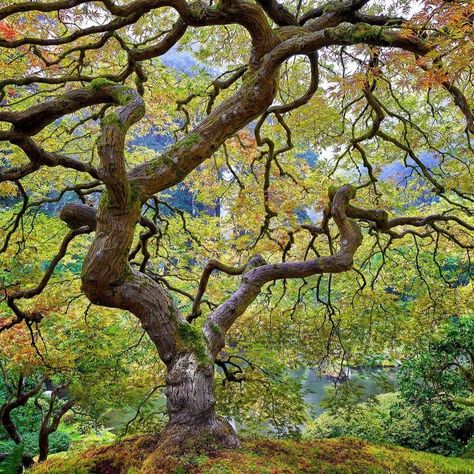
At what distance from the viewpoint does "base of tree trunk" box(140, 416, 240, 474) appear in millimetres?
2348

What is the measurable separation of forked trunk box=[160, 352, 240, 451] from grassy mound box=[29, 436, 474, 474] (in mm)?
119

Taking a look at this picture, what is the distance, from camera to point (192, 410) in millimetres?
2639

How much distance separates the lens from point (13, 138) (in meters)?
2.64

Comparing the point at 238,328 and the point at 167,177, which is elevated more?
the point at 167,177

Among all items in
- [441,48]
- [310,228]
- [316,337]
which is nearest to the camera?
[441,48]

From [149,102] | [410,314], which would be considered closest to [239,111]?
[149,102]

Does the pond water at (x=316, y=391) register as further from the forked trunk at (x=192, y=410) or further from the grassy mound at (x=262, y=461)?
the forked trunk at (x=192, y=410)

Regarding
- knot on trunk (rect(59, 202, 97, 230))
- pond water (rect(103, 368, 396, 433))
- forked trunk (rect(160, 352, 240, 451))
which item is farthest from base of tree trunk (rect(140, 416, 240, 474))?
pond water (rect(103, 368, 396, 433))

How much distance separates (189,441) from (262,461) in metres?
0.45

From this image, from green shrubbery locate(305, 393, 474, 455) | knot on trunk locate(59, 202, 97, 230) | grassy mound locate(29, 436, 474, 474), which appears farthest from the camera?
green shrubbery locate(305, 393, 474, 455)

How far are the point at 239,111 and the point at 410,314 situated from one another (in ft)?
14.0

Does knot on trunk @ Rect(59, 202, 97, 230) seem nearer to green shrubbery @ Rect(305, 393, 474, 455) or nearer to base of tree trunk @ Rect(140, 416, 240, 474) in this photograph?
base of tree trunk @ Rect(140, 416, 240, 474)

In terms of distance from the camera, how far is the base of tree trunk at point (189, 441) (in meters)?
2.35

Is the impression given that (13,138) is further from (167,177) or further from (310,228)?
(310,228)
